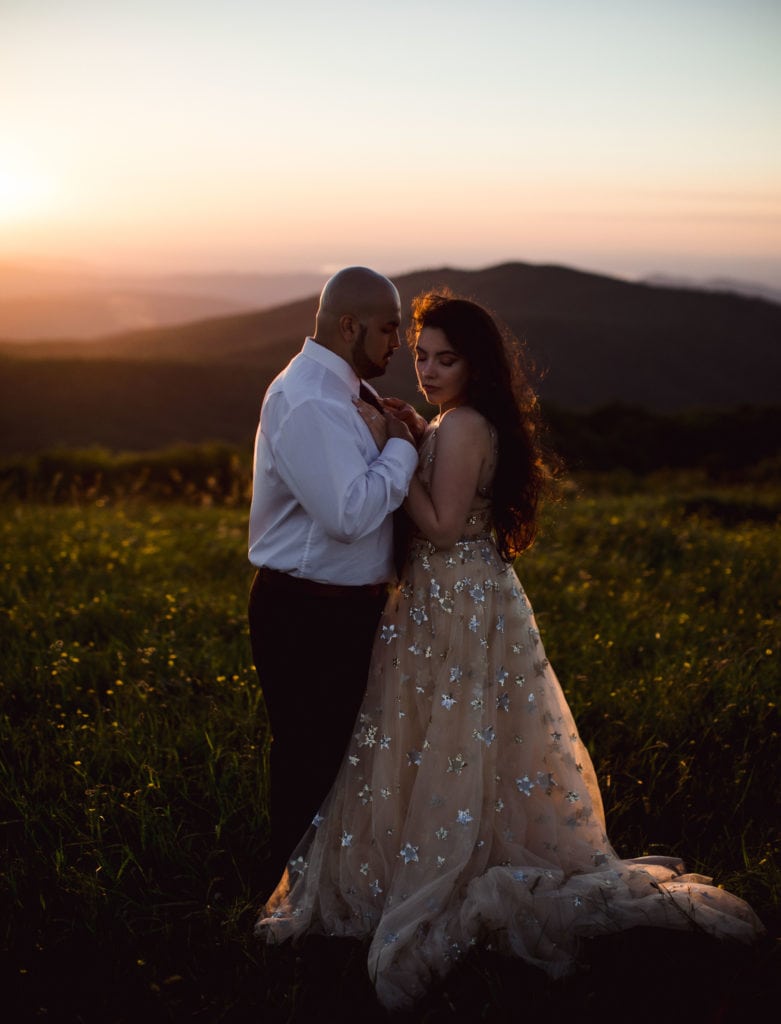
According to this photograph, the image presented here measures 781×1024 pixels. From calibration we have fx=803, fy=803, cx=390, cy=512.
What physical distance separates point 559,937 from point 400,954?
0.59 meters

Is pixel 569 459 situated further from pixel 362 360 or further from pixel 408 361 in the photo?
pixel 408 361

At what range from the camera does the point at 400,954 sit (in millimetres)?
2834

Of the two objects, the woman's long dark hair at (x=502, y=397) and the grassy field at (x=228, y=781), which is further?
the woman's long dark hair at (x=502, y=397)

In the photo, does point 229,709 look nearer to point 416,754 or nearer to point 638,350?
point 416,754

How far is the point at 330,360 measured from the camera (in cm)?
276

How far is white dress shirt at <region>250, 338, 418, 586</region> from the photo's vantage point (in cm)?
259

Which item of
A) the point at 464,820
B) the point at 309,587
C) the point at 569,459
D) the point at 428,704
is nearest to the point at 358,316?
the point at 309,587

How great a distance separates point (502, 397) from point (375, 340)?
0.59m

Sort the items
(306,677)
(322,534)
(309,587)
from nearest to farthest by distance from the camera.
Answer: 1. (322,534)
2. (309,587)
3. (306,677)

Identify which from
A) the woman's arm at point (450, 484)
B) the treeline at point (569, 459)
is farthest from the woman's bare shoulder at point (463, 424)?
the treeline at point (569, 459)

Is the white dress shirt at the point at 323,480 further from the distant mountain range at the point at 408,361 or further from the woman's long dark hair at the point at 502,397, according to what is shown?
the distant mountain range at the point at 408,361

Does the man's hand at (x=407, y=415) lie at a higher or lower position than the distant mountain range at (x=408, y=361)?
higher

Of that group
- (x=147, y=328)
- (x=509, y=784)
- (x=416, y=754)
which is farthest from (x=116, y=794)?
(x=147, y=328)

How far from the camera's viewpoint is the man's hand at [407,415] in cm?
306
